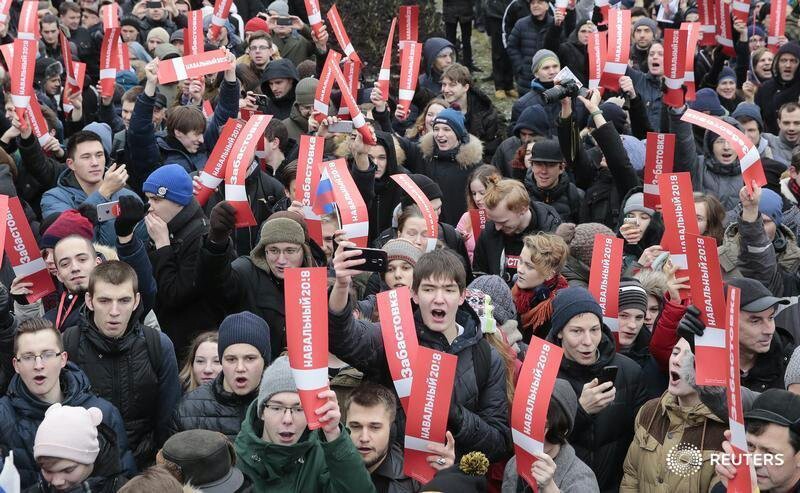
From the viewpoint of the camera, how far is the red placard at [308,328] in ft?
15.0

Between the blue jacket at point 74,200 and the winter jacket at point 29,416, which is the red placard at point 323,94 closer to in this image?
the blue jacket at point 74,200

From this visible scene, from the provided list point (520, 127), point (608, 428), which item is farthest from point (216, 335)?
point (520, 127)

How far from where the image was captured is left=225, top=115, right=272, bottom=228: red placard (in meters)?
7.45

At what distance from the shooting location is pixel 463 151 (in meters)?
9.59

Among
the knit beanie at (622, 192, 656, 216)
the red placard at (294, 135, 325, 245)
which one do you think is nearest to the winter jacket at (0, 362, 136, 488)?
the red placard at (294, 135, 325, 245)

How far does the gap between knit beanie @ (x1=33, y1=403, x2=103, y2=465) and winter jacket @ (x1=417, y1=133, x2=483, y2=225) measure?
5107mm

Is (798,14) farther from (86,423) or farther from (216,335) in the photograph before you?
A: (86,423)

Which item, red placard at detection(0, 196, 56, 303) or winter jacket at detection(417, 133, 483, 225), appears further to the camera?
winter jacket at detection(417, 133, 483, 225)

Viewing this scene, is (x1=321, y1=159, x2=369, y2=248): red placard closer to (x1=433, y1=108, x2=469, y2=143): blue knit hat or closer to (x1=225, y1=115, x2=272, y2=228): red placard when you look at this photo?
(x1=225, y1=115, x2=272, y2=228): red placard

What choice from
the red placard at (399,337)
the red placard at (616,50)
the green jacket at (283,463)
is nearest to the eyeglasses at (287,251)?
the red placard at (399,337)

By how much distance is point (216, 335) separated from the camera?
6277 millimetres

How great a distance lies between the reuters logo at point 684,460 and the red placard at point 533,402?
669 millimetres

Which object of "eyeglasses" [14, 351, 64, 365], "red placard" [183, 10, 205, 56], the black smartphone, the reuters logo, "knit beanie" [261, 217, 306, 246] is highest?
"red placard" [183, 10, 205, 56]

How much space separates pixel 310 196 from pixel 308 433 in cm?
283
